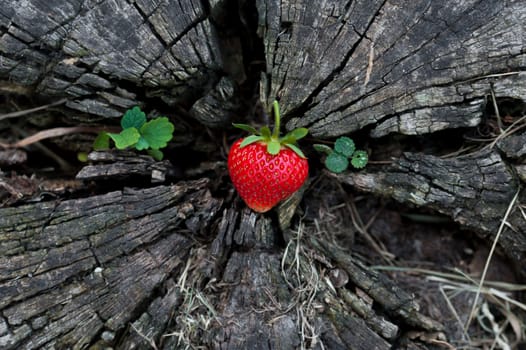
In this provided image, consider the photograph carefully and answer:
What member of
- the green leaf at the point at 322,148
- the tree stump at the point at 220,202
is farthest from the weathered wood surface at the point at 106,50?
the green leaf at the point at 322,148

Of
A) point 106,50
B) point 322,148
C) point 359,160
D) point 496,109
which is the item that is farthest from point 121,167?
point 496,109

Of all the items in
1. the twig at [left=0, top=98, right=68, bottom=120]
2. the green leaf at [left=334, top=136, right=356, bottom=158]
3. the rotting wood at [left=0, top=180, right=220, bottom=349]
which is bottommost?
the rotting wood at [left=0, top=180, right=220, bottom=349]

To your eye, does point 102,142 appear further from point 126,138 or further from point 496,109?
point 496,109

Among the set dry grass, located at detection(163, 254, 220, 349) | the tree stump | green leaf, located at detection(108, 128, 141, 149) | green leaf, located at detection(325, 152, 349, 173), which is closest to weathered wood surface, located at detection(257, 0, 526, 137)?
the tree stump

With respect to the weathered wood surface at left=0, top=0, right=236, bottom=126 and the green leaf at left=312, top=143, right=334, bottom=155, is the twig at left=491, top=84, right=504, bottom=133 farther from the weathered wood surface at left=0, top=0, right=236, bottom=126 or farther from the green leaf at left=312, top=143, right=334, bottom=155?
the weathered wood surface at left=0, top=0, right=236, bottom=126

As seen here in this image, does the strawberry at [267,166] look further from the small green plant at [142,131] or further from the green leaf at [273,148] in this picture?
the small green plant at [142,131]

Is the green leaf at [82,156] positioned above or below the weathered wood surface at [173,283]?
above

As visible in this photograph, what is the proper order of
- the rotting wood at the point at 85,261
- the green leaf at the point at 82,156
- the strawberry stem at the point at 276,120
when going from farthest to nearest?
1. the green leaf at the point at 82,156
2. the strawberry stem at the point at 276,120
3. the rotting wood at the point at 85,261
